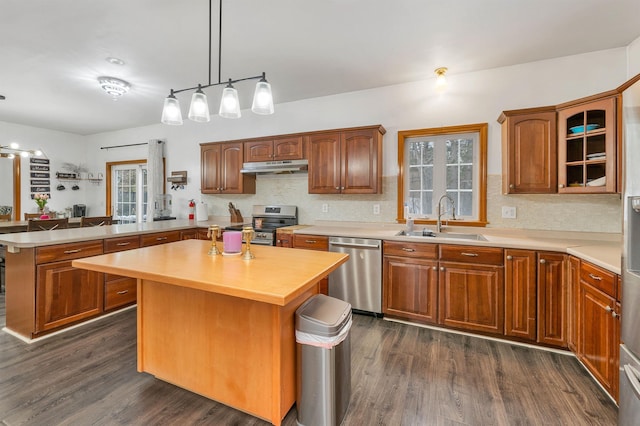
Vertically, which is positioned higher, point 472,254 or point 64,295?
point 472,254

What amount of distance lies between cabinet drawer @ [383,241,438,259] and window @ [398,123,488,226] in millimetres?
649

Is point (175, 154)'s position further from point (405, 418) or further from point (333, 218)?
point (405, 418)

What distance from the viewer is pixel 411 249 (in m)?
2.74

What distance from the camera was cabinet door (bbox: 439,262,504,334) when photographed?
2.46 metres

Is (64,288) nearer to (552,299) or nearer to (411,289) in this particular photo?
(411,289)

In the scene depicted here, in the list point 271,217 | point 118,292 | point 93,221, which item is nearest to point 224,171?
point 271,217

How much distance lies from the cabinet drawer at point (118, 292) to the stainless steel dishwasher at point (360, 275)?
2.23 m

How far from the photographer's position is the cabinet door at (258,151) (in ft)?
12.5

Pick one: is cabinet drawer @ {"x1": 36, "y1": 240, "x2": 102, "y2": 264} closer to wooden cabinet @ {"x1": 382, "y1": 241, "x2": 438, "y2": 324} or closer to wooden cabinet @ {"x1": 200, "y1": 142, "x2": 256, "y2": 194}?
wooden cabinet @ {"x1": 200, "y1": 142, "x2": 256, "y2": 194}

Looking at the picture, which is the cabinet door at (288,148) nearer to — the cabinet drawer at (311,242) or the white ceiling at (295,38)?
the white ceiling at (295,38)

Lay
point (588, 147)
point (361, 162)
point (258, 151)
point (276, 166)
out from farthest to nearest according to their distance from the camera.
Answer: point (258, 151), point (276, 166), point (361, 162), point (588, 147)

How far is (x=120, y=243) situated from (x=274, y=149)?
203 cm

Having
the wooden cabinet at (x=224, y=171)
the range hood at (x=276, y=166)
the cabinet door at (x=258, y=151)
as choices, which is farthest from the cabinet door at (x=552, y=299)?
the wooden cabinet at (x=224, y=171)

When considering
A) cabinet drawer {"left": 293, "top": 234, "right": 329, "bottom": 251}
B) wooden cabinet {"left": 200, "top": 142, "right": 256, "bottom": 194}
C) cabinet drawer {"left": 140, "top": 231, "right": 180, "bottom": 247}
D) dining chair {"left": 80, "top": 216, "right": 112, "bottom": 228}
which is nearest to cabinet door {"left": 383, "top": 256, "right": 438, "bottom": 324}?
cabinet drawer {"left": 293, "top": 234, "right": 329, "bottom": 251}
